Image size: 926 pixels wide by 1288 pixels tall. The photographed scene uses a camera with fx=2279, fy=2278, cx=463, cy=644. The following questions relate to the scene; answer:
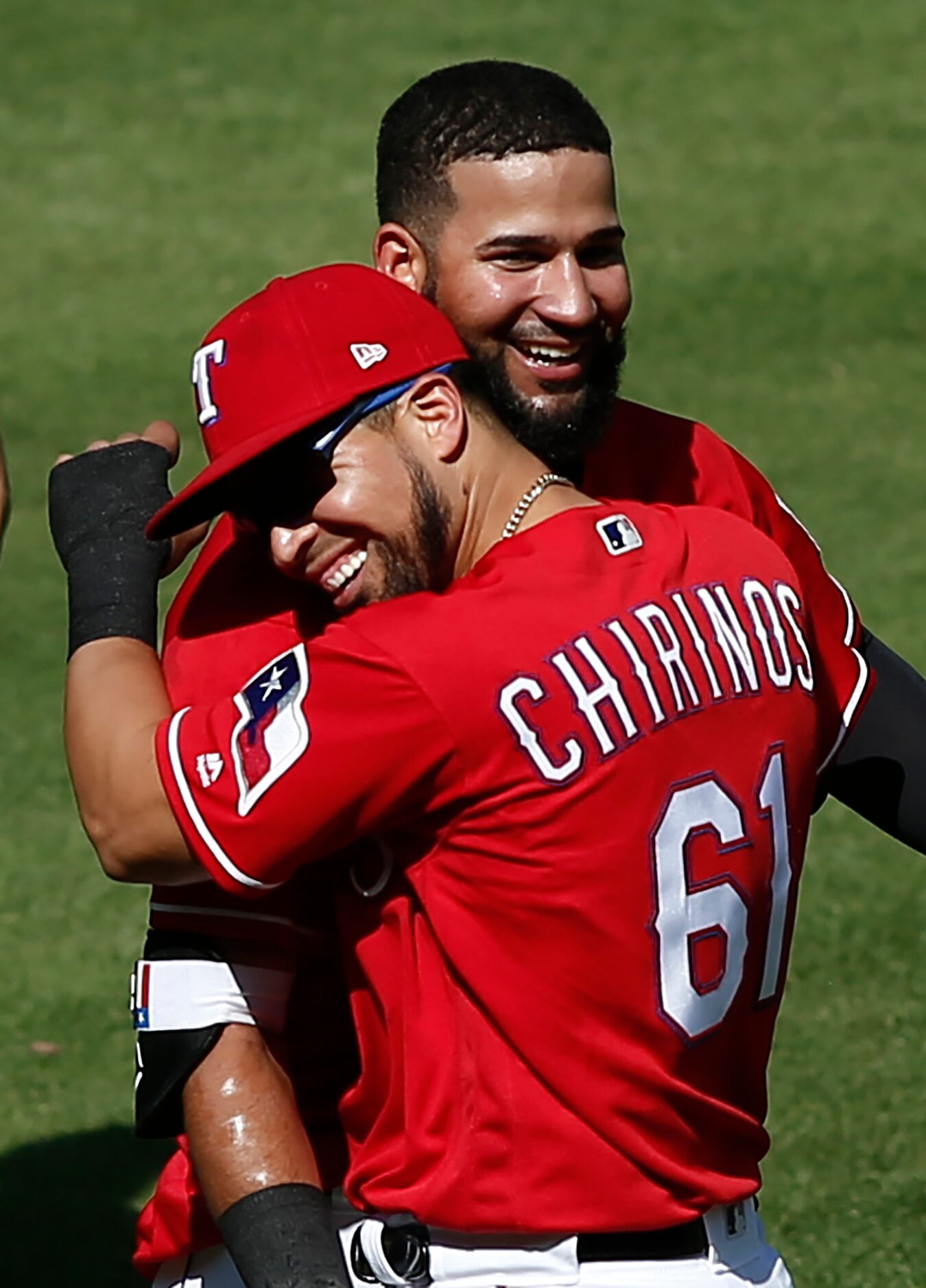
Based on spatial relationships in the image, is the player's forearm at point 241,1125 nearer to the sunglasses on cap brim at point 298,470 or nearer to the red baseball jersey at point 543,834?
the red baseball jersey at point 543,834

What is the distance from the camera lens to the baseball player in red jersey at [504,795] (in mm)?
2820

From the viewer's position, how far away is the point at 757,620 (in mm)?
3016

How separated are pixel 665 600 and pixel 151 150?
42.1 feet

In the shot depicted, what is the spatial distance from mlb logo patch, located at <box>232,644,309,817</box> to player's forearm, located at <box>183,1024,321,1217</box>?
0.47 metres

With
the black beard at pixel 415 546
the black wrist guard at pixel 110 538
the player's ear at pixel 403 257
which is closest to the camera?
the black beard at pixel 415 546

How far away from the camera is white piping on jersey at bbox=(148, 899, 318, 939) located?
10.3 ft

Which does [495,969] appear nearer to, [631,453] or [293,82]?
[631,453]

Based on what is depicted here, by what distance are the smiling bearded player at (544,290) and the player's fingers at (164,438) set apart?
138 mm

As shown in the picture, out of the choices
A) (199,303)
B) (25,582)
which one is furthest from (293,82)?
(25,582)

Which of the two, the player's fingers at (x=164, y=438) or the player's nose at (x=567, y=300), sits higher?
the player's nose at (x=567, y=300)

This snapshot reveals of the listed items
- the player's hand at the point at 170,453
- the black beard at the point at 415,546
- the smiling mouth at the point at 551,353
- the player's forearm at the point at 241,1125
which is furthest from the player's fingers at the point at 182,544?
the player's forearm at the point at 241,1125

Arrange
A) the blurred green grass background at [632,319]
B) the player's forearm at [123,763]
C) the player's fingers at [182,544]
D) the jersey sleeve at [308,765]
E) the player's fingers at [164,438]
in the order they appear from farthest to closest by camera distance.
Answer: the blurred green grass background at [632,319], the player's fingers at [164,438], the player's fingers at [182,544], the player's forearm at [123,763], the jersey sleeve at [308,765]

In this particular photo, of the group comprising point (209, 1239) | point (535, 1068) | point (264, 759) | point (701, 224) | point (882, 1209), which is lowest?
point (701, 224)

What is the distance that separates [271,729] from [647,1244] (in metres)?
0.84
